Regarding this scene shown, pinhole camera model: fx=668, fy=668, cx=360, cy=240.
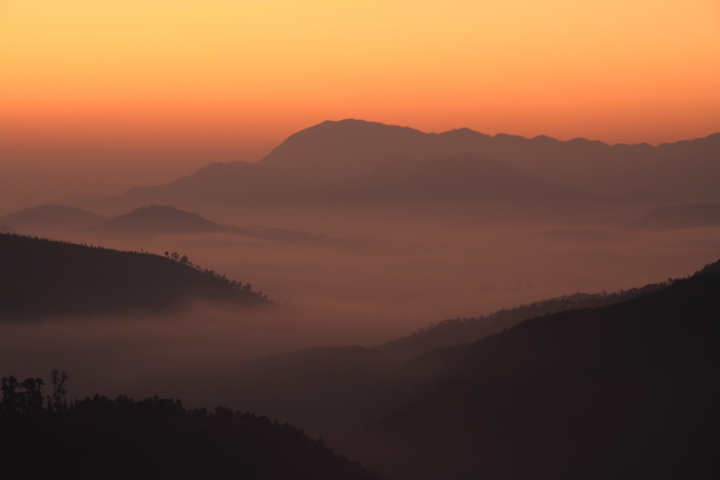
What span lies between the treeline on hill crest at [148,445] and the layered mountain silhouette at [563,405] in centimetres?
1244

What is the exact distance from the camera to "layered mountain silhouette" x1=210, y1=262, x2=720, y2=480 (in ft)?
202

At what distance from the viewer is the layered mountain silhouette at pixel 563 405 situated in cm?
6166

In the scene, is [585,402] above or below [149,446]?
below

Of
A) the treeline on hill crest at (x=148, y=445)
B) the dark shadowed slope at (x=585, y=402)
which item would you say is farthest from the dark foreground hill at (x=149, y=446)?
the dark shadowed slope at (x=585, y=402)

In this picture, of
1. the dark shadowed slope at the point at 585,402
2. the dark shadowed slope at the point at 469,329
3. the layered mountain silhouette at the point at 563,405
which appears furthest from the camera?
the dark shadowed slope at the point at 469,329

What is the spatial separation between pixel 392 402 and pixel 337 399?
1233cm

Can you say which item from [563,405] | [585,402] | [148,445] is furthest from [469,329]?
[148,445]

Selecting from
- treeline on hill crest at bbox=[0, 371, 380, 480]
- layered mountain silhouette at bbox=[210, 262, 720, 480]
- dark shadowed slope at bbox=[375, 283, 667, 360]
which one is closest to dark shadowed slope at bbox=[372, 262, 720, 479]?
layered mountain silhouette at bbox=[210, 262, 720, 480]

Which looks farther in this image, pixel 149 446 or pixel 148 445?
pixel 148 445

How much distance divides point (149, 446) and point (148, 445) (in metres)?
0.18

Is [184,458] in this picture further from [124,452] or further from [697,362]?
[697,362]

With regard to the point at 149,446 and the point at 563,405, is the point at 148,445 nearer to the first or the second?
the point at 149,446

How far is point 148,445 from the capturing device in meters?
52.7

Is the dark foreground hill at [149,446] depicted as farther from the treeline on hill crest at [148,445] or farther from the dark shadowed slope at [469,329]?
the dark shadowed slope at [469,329]
